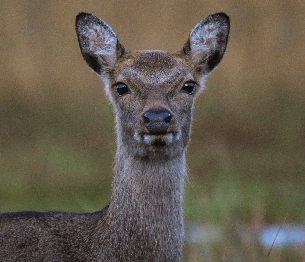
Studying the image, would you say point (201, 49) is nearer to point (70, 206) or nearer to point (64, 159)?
point (70, 206)

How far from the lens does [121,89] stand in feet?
22.1

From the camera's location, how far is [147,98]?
641cm

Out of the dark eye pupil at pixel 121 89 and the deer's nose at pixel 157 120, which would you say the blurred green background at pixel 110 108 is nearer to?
the dark eye pupil at pixel 121 89

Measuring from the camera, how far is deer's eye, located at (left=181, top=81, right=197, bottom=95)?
677 cm

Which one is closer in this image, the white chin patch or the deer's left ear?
the white chin patch

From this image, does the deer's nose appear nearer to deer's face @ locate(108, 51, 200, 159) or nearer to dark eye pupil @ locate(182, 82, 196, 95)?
deer's face @ locate(108, 51, 200, 159)

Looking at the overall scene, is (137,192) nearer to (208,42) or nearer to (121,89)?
(121,89)

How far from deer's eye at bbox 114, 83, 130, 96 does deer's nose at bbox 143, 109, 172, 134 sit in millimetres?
685

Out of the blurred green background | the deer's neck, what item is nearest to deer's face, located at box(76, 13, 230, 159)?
the deer's neck

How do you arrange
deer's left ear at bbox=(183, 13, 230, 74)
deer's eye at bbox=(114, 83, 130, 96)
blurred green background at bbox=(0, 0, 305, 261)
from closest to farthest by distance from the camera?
deer's eye at bbox=(114, 83, 130, 96)
deer's left ear at bbox=(183, 13, 230, 74)
blurred green background at bbox=(0, 0, 305, 261)

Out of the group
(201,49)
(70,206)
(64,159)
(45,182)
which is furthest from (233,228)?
(64,159)

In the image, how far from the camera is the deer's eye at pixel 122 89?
670 centimetres

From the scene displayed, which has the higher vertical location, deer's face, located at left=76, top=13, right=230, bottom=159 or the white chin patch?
deer's face, located at left=76, top=13, right=230, bottom=159

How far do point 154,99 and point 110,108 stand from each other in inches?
373
